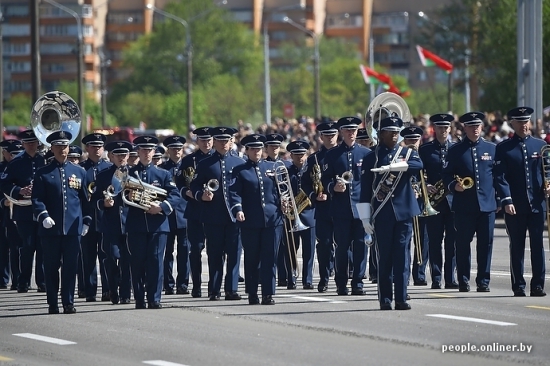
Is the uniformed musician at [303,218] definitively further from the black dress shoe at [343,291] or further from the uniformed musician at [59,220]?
the uniformed musician at [59,220]

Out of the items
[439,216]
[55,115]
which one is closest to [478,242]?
[439,216]

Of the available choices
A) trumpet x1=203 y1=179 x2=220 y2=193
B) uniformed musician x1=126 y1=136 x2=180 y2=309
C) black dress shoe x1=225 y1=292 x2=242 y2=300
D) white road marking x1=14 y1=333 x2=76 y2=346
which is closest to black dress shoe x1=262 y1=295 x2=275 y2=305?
black dress shoe x1=225 y1=292 x2=242 y2=300

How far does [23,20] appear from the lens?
446 feet

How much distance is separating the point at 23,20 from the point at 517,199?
123 metres

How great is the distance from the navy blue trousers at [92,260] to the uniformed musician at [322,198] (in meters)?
2.72

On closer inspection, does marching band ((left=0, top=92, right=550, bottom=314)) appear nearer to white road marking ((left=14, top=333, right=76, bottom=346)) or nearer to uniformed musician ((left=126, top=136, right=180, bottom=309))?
uniformed musician ((left=126, top=136, right=180, bottom=309))

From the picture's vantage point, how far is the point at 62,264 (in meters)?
16.1

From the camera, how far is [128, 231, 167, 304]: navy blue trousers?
53.5ft

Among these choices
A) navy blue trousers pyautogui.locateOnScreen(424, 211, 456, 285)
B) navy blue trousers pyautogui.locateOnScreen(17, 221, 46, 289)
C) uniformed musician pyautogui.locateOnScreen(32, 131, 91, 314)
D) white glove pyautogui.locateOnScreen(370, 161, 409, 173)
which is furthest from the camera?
navy blue trousers pyautogui.locateOnScreen(17, 221, 46, 289)

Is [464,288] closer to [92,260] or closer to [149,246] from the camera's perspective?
[149,246]

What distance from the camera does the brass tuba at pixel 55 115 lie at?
19.2 metres

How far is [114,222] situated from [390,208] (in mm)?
A: 3512

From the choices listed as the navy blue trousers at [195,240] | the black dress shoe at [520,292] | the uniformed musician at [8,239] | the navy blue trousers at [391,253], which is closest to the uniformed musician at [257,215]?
the navy blue trousers at [391,253]

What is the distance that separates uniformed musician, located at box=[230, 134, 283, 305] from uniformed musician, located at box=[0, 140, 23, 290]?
4.56 meters
